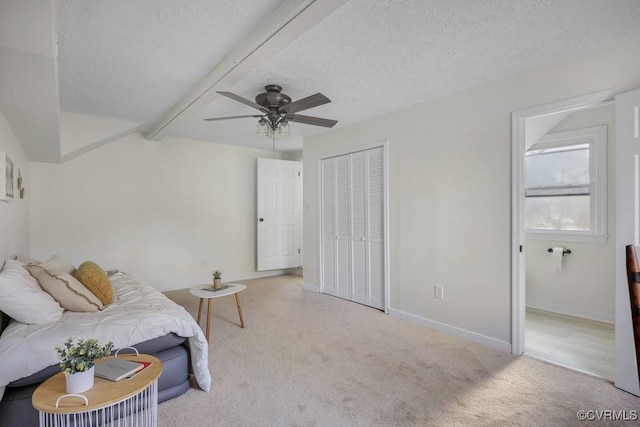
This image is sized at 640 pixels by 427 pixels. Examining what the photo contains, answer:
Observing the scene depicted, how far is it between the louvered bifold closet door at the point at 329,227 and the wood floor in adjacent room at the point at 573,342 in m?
2.30

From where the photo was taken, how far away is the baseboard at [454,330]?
106 inches

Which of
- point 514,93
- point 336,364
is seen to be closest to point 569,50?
point 514,93

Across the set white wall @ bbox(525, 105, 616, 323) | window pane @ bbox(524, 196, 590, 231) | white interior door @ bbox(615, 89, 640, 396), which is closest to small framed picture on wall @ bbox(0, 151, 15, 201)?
white interior door @ bbox(615, 89, 640, 396)

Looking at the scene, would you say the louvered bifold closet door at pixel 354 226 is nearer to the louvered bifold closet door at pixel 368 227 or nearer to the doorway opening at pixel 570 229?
the louvered bifold closet door at pixel 368 227

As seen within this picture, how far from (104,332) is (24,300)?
477 millimetres

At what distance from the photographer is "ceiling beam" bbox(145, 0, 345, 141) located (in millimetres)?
1635

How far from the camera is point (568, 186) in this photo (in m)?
3.68

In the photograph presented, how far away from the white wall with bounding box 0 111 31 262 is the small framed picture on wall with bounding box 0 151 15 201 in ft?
0.16

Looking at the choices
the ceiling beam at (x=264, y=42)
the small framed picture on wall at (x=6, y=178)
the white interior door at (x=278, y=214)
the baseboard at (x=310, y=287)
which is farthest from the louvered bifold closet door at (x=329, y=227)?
the small framed picture on wall at (x=6, y=178)

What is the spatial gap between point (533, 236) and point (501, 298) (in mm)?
1668

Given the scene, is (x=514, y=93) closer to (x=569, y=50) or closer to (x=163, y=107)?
(x=569, y=50)

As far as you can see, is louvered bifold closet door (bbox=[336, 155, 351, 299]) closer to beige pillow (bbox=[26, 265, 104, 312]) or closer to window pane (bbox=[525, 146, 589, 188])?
window pane (bbox=[525, 146, 589, 188])

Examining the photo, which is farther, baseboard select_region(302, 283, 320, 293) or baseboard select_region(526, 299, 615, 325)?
baseboard select_region(302, 283, 320, 293)

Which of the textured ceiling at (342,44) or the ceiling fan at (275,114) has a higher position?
the textured ceiling at (342,44)
